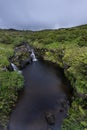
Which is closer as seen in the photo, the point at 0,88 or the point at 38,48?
the point at 0,88

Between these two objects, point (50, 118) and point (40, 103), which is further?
point (40, 103)

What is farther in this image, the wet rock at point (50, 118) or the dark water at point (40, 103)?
the dark water at point (40, 103)

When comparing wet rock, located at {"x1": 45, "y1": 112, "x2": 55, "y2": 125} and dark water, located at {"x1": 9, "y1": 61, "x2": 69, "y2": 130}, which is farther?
dark water, located at {"x1": 9, "y1": 61, "x2": 69, "y2": 130}

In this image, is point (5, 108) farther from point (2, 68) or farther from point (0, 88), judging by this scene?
point (2, 68)

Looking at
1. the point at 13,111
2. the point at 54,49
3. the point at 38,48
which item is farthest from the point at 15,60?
the point at 13,111

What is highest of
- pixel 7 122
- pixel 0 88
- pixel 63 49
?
pixel 63 49

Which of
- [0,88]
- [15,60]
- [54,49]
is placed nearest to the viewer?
[0,88]

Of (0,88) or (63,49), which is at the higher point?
(63,49)

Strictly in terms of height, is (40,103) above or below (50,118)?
above
